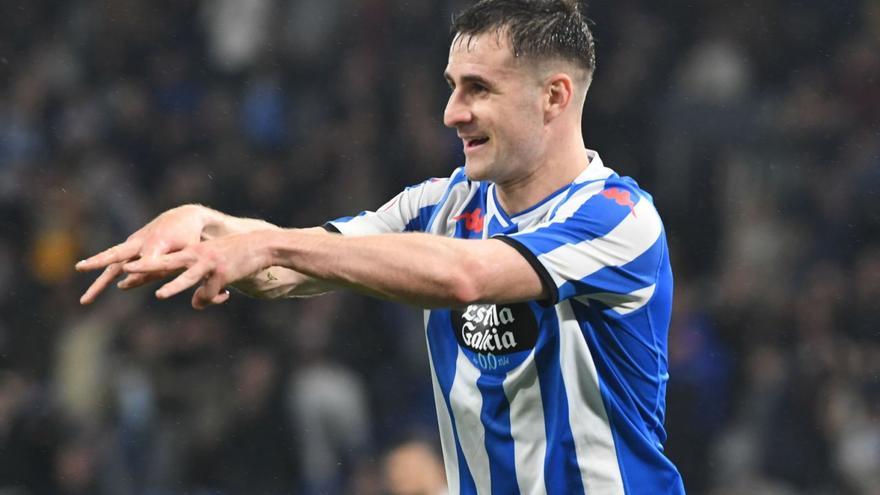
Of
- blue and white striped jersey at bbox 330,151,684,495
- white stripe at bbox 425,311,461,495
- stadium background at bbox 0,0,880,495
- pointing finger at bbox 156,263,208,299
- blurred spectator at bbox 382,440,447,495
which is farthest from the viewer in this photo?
stadium background at bbox 0,0,880,495

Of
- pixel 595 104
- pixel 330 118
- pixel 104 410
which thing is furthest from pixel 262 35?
pixel 104 410

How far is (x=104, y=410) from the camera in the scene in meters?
8.61

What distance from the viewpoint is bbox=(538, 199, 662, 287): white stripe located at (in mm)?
3189

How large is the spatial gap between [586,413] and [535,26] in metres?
0.96

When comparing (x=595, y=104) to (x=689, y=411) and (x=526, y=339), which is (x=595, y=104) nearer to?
(x=689, y=411)

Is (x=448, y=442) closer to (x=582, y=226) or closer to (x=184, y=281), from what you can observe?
(x=582, y=226)

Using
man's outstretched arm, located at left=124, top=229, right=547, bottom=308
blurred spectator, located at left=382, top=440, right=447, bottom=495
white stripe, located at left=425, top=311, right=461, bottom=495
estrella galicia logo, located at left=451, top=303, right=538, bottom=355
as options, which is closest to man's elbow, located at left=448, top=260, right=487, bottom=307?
man's outstretched arm, located at left=124, top=229, right=547, bottom=308

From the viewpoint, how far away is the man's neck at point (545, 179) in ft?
11.9

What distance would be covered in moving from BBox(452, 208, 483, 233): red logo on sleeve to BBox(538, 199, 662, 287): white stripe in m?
0.47

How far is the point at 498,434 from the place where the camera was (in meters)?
3.55

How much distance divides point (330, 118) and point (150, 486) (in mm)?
2935

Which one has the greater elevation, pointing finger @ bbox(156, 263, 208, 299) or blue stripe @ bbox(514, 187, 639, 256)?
blue stripe @ bbox(514, 187, 639, 256)

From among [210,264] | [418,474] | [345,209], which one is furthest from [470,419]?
[345,209]

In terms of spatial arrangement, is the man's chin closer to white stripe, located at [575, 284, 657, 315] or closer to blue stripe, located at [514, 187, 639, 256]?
blue stripe, located at [514, 187, 639, 256]
